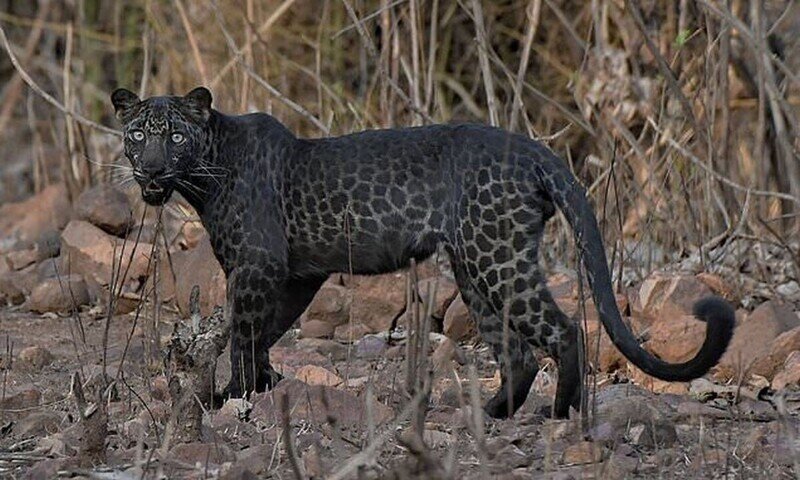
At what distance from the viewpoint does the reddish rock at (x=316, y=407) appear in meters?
5.86

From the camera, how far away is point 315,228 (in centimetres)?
686

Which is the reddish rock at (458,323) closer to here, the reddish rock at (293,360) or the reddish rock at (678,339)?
the reddish rock at (293,360)

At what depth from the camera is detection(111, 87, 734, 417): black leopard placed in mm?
6207

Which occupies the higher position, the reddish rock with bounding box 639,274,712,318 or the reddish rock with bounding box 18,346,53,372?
the reddish rock with bounding box 639,274,712,318

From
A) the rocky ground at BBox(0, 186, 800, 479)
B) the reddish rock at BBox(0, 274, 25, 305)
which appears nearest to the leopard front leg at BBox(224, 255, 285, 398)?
the rocky ground at BBox(0, 186, 800, 479)

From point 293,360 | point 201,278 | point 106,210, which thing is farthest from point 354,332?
point 106,210

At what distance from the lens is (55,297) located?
9188 mm

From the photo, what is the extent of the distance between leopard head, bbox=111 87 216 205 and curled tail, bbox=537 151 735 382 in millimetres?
1501

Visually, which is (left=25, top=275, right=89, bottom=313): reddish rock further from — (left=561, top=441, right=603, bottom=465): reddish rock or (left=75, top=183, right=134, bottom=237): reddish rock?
(left=561, top=441, right=603, bottom=465): reddish rock

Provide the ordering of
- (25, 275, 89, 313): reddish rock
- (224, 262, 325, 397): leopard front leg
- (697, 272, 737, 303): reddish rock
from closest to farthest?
(224, 262, 325, 397): leopard front leg < (697, 272, 737, 303): reddish rock < (25, 275, 89, 313): reddish rock

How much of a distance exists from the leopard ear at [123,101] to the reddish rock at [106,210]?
9.48 ft

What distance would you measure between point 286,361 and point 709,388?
1976 mm

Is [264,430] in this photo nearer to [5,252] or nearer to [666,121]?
[666,121]

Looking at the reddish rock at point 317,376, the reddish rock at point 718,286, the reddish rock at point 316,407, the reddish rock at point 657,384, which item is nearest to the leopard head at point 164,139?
the reddish rock at point 317,376
